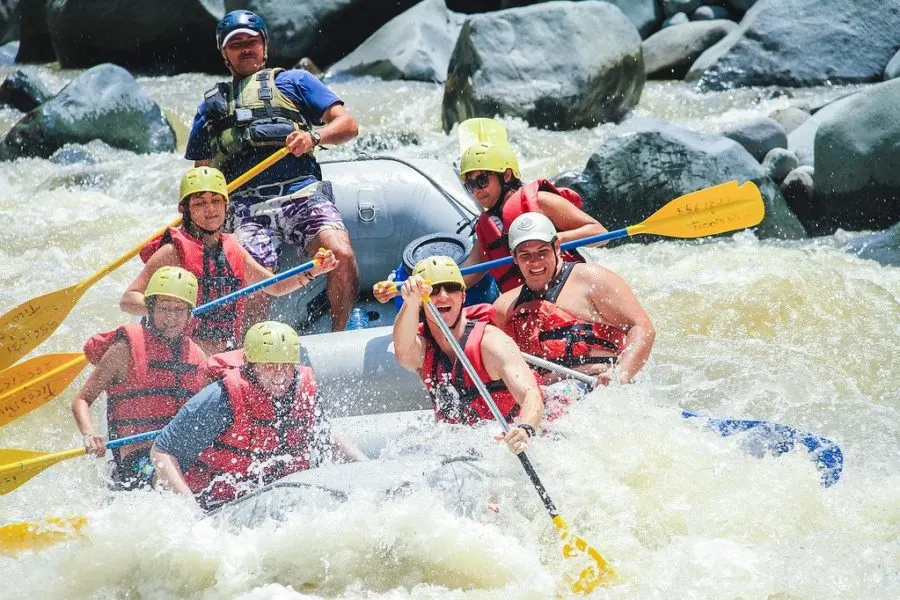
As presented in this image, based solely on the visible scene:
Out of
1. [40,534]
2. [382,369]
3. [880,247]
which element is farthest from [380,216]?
[880,247]

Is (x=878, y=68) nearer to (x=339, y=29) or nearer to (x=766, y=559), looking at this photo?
(x=339, y=29)

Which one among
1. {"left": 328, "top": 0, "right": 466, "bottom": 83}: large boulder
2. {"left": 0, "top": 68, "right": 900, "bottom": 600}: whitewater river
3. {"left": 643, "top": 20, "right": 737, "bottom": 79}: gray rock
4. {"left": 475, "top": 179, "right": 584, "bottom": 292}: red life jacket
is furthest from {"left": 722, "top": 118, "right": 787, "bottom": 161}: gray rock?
{"left": 475, "top": 179, "right": 584, "bottom": 292}: red life jacket

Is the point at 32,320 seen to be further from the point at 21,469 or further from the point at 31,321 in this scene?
the point at 21,469

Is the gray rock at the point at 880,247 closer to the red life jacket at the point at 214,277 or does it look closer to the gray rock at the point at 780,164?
the gray rock at the point at 780,164

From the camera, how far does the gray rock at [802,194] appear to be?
8.89m

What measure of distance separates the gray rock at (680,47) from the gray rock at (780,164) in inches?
138

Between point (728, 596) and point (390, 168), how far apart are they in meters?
3.23

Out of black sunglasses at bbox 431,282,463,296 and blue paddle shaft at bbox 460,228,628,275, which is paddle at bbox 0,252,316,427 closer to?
blue paddle shaft at bbox 460,228,628,275

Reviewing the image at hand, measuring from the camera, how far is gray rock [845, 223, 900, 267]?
317 inches

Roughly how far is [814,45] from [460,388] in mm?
8539

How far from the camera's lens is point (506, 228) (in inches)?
212

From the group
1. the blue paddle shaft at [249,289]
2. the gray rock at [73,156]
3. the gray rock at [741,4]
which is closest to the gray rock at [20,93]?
the gray rock at [73,156]

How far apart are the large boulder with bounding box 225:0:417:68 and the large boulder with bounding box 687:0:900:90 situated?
4375 millimetres

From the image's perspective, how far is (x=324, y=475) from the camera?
4188 mm
